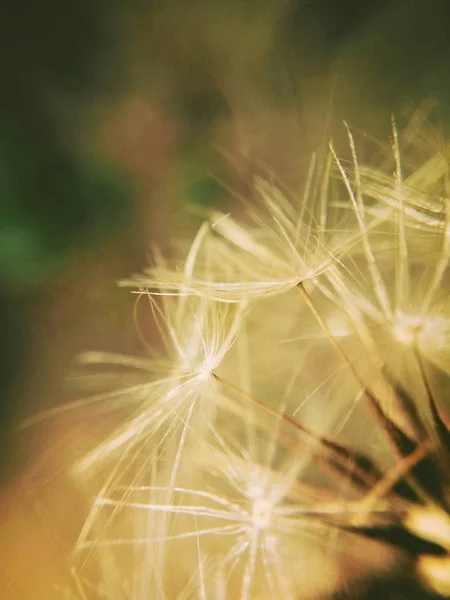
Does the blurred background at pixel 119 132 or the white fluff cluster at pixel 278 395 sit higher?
the blurred background at pixel 119 132

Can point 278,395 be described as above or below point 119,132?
below

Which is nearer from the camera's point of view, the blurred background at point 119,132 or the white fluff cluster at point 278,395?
the white fluff cluster at point 278,395

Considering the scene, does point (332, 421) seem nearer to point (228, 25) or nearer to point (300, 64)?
point (300, 64)

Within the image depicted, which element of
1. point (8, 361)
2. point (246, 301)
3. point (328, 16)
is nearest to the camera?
point (246, 301)

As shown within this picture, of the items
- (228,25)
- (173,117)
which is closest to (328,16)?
(228,25)

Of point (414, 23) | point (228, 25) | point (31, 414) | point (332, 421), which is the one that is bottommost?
point (332, 421)

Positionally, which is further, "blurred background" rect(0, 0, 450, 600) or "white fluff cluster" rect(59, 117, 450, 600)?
"blurred background" rect(0, 0, 450, 600)

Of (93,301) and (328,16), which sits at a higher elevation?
(328,16)

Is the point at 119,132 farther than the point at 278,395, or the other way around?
the point at 119,132
